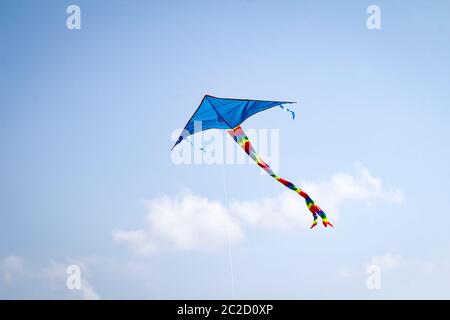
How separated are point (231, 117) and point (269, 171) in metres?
1.74

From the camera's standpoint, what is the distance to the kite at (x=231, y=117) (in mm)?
9031

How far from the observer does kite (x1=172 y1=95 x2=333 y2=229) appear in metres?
9.03

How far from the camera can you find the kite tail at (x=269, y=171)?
781 cm

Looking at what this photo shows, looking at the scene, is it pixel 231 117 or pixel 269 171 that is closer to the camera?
pixel 269 171

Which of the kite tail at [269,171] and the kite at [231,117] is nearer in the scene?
the kite tail at [269,171]

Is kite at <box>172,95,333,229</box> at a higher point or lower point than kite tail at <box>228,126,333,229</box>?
higher

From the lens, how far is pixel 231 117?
961 cm

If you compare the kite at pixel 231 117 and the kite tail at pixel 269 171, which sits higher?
the kite at pixel 231 117

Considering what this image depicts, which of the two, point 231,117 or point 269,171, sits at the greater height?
point 231,117
